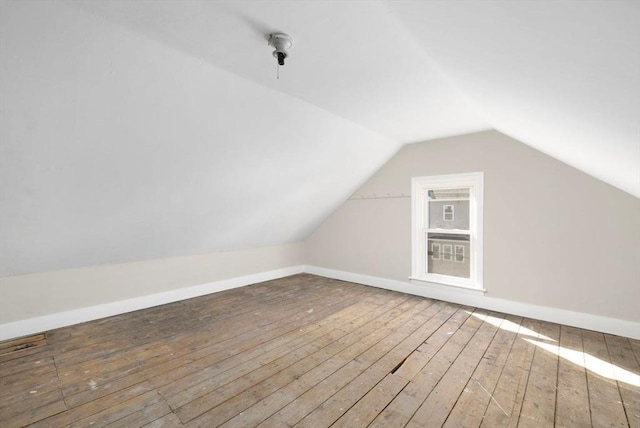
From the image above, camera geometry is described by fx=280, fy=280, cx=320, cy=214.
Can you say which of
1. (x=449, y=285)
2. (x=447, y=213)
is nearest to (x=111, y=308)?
(x=449, y=285)

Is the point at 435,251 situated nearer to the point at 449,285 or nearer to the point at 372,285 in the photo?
the point at 449,285

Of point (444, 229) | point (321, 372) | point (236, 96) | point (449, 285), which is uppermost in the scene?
point (236, 96)

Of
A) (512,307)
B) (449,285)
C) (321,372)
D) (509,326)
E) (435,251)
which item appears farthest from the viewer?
(435,251)

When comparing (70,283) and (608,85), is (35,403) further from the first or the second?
(608,85)

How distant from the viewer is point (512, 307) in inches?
129

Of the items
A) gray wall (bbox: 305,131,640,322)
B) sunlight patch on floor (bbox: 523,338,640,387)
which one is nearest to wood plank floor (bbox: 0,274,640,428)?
sunlight patch on floor (bbox: 523,338,640,387)

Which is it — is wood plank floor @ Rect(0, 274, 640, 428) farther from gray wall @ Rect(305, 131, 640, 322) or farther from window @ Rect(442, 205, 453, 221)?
window @ Rect(442, 205, 453, 221)

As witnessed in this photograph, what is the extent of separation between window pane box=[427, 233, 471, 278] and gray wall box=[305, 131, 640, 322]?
1.11 ft

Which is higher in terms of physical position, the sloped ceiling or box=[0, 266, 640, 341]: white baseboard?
the sloped ceiling

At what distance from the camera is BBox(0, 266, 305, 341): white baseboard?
9.16ft

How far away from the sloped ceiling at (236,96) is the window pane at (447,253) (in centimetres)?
159

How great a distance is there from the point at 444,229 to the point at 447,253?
471 mm

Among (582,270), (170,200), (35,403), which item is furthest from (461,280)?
(35,403)

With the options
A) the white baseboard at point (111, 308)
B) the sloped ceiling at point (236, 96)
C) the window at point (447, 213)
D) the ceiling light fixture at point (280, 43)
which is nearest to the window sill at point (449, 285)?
the window at point (447, 213)
